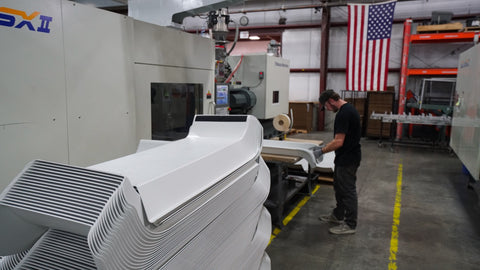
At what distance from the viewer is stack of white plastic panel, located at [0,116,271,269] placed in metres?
0.86

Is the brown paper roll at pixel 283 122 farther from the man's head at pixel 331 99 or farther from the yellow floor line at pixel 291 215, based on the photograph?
the man's head at pixel 331 99

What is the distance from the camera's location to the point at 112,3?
3436mm

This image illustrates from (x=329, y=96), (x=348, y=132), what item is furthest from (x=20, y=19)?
(x=348, y=132)

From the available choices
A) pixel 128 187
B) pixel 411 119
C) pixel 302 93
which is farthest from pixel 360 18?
pixel 128 187

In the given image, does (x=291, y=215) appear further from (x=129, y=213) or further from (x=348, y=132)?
(x=129, y=213)

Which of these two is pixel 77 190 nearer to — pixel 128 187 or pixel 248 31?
pixel 128 187

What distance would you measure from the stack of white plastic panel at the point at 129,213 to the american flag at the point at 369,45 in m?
7.51

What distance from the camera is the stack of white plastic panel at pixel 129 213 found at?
2.81 feet

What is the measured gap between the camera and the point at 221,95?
3.99 meters

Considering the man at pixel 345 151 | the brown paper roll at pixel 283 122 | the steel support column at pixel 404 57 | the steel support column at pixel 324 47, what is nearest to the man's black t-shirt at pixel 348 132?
the man at pixel 345 151

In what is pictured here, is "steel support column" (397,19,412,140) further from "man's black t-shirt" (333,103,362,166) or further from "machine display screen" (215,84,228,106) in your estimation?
"machine display screen" (215,84,228,106)

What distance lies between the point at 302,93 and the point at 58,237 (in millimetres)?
10476

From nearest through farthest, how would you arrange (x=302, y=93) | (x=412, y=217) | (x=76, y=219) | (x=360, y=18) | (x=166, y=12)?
(x=76, y=219)
(x=166, y=12)
(x=412, y=217)
(x=360, y=18)
(x=302, y=93)

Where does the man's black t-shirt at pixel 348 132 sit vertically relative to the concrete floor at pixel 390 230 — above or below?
above
